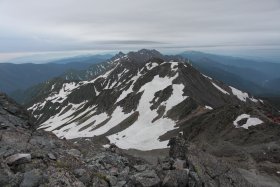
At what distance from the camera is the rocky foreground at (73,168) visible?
68.1 feet

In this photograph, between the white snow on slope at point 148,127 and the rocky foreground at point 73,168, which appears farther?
the white snow on slope at point 148,127

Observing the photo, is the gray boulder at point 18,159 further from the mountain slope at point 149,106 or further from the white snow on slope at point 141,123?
the mountain slope at point 149,106

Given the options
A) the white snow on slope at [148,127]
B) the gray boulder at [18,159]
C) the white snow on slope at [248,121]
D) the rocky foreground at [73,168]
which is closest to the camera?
the rocky foreground at [73,168]

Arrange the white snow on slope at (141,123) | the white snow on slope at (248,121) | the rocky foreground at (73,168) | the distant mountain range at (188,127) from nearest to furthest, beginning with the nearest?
1. the rocky foreground at (73,168)
2. the distant mountain range at (188,127)
3. the white snow on slope at (248,121)
4. the white snow on slope at (141,123)

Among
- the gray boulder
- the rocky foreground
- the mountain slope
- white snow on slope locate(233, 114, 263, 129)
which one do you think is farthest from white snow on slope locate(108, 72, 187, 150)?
the gray boulder

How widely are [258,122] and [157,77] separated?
285 ft

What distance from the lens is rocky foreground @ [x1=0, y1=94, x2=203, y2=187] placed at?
68.1 feet

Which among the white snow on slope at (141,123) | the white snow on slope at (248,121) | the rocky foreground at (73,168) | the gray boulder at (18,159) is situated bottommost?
the white snow on slope at (141,123)

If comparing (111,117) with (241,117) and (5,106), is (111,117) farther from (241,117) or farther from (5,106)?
(5,106)

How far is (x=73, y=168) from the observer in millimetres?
23531

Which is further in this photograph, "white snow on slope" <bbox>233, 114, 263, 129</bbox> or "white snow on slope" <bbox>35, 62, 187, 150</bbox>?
"white snow on slope" <bbox>35, 62, 187, 150</bbox>

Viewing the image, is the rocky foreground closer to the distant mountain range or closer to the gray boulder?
the gray boulder

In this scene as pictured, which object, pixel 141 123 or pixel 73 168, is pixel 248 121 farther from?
pixel 73 168

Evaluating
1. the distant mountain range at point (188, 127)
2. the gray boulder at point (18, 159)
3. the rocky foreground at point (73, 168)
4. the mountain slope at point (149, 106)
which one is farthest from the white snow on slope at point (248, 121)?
the gray boulder at point (18, 159)
